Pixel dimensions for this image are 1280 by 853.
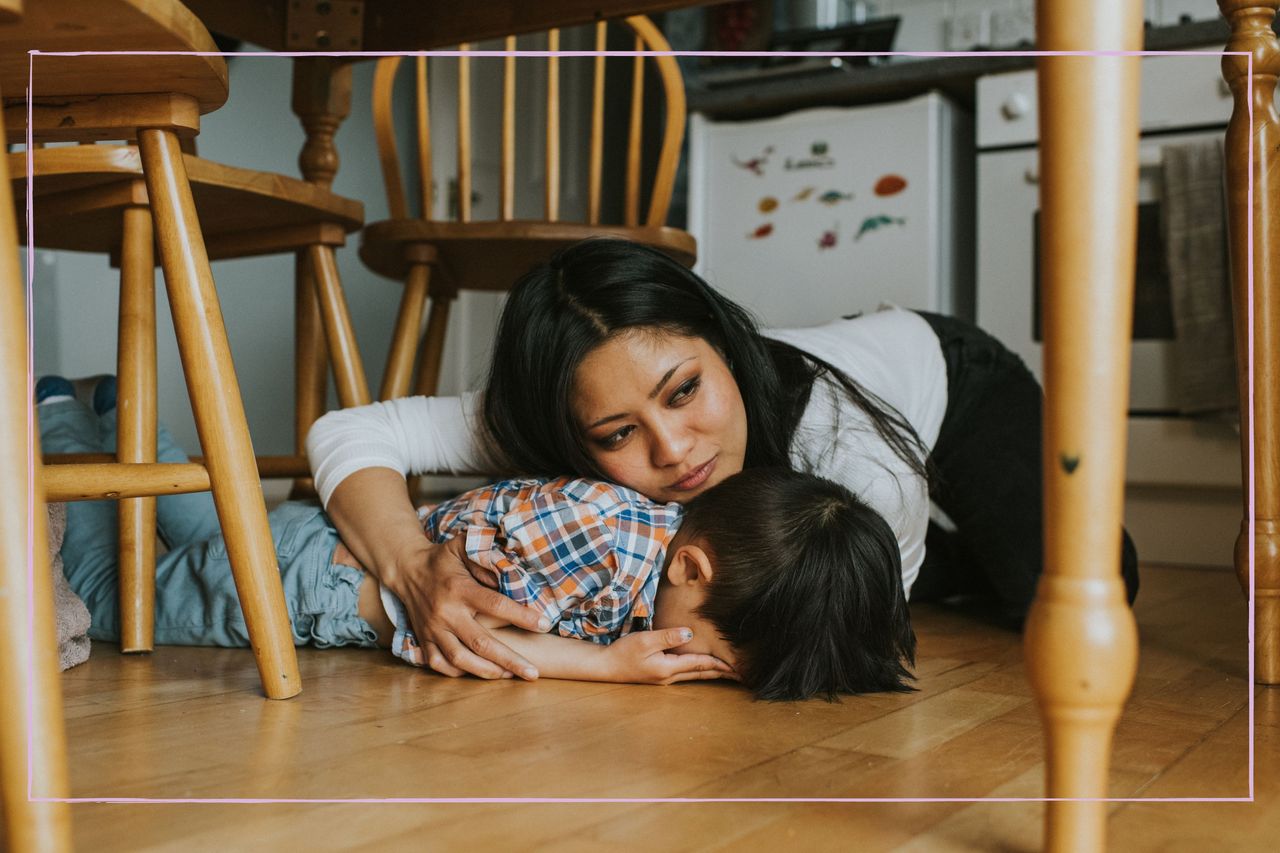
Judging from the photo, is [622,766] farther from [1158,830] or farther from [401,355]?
[401,355]

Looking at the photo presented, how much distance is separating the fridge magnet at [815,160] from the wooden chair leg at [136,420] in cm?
155

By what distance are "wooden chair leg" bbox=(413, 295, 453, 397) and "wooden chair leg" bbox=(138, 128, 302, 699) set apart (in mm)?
913

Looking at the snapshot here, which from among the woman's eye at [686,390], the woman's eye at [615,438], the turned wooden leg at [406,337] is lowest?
the woman's eye at [615,438]

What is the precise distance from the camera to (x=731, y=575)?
981mm

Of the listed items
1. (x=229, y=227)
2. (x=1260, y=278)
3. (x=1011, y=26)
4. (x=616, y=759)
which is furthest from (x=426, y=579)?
(x=1011, y=26)

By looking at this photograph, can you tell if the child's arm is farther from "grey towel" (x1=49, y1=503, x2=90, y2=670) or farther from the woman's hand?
"grey towel" (x1=49, y1=503, x2=90, y2=670)

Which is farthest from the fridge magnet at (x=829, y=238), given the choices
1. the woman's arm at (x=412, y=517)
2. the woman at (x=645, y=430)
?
the woman's arm at (x=412, y=517)

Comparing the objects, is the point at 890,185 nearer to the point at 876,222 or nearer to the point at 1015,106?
the point at 876,222

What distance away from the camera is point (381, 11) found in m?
1.52

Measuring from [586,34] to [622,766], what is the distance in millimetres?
2791

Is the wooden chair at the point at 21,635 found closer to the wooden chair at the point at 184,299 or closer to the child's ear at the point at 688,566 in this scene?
the wooden chair at the point at 184,299

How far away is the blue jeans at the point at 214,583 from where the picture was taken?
1.20m

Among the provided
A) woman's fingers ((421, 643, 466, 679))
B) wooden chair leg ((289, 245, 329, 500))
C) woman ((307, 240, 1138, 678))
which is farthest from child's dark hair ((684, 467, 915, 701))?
wooden chair leg ((289, 245, 329, 500))

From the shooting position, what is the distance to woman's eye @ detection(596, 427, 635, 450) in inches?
43.5
